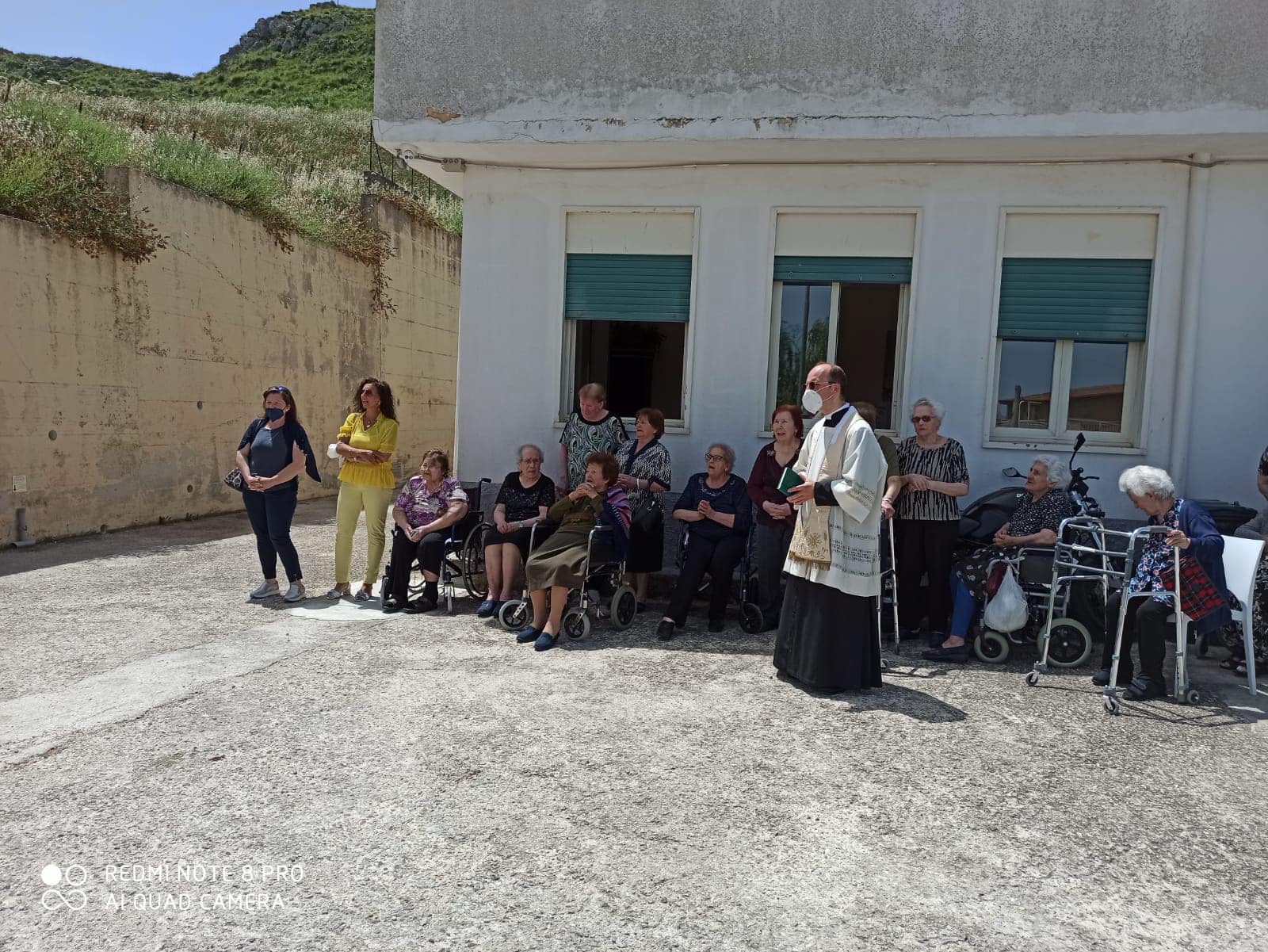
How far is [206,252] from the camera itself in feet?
38.9

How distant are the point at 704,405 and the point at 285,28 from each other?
56195mm

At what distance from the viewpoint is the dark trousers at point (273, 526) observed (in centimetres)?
745

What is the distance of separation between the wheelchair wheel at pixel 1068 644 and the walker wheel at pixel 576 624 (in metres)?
2.96

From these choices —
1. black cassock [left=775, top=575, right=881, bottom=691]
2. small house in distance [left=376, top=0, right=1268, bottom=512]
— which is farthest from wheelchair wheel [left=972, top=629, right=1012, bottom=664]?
small house in distance [left=376, top=0, right=1268, bottom=512]

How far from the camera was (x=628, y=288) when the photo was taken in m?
8.18

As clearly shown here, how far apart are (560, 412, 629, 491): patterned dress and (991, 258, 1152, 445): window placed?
3.10 metres

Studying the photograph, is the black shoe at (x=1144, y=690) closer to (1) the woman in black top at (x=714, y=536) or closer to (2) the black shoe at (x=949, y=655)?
(2) the black shoe at (x=949, y=655)

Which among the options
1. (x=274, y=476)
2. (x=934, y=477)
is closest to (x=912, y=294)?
(x=934, y=477)

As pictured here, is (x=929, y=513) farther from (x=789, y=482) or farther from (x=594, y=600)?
(x=594, y=600)

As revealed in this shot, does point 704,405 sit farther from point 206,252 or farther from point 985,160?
point 206,252

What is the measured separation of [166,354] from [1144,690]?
10650 mm

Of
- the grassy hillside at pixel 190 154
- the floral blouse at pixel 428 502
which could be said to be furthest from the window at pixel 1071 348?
the grassy hillside at pixel 190 154

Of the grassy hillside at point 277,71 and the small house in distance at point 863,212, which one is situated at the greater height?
the grassy hillside at point 277,71

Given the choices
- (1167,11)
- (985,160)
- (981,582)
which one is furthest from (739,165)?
(981,582)
